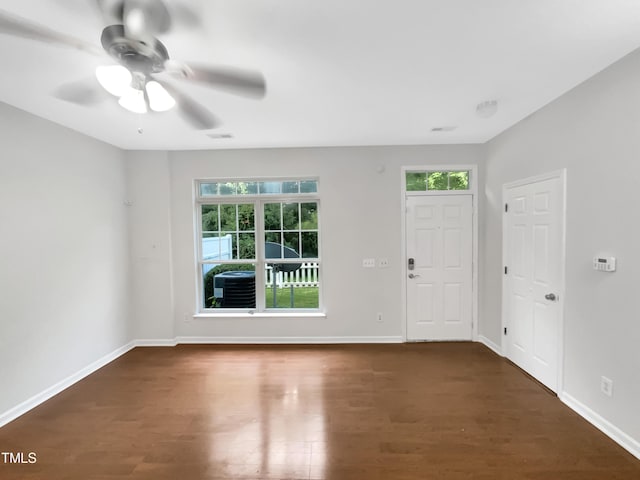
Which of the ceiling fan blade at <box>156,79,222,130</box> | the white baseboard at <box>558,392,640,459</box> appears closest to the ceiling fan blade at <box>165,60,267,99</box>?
the ceiling fan blade at <box>156,79,222,130</box>

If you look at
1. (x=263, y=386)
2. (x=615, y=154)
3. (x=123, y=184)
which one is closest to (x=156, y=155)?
(x=123, y=184)

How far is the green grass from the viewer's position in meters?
4.03

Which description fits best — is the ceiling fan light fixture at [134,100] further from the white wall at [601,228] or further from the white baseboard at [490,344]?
the white baseboard at [490,344]

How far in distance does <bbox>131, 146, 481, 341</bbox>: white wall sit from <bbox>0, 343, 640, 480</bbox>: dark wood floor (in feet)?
2.07

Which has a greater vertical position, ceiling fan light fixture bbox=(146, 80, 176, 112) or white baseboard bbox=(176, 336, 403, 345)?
ceiling fan light fixture bbox=(146, 80, 176, 112)

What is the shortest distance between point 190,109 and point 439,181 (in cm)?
313

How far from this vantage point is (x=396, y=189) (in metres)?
3.77

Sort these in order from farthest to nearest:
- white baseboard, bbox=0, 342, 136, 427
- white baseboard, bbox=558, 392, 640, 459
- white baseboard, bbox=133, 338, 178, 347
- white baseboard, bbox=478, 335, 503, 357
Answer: white baseboard, bbox=133, 338, 178, 347, white baseboard, bbox=478, 335, 503, 357, white baseboard, bbox=0, 342, 136, 427, white baseboard, bbox=558, 392, 640, 459

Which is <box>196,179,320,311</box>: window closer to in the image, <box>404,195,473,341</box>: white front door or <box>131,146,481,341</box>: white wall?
<box>131,146,481,341</box>: white wall

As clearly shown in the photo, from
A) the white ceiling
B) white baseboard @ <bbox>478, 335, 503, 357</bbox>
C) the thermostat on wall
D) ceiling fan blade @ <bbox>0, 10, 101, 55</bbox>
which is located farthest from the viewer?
white baseboard @ <bbox>478, 335, 503, 357</bbox>

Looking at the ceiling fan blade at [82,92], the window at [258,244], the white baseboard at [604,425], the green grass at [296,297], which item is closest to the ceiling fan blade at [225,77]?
the ceiling fan blade at [82,92]

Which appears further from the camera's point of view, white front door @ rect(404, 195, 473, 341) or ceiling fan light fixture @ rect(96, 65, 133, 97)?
white front door @ rect(404, 195, 473, 341)

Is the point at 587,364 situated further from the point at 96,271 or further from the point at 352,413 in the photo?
the point at 96,271

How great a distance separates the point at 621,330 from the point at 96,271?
16.0ft
